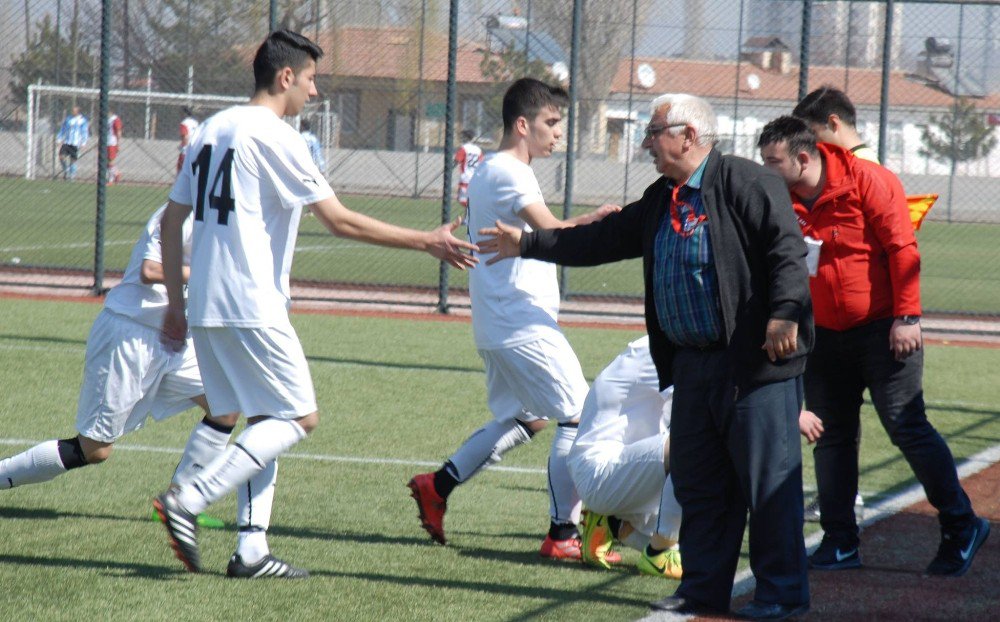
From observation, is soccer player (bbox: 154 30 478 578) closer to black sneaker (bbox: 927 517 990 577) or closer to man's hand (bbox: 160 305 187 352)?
man's hand (bbox: 160 305 187 352)

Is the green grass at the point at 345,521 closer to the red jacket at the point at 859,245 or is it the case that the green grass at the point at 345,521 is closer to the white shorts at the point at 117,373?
the white shorts at the point at 117,373

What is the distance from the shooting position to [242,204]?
4629 mm

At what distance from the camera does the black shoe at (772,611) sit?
174 inches

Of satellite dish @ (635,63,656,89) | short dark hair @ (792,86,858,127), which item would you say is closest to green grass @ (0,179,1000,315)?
satellite dish @ (635,63,656,89)

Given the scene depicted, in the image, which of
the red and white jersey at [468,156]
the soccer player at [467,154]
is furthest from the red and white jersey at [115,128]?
the red and white jersey at [468,156]

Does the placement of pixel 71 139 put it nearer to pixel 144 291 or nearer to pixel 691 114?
pixel 144 291

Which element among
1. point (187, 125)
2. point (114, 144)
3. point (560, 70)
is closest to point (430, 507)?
point (560, 70)

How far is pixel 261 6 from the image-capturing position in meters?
17.5

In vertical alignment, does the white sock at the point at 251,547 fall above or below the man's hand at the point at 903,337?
below

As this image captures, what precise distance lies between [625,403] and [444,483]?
85 cm

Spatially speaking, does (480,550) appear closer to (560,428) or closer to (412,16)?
(560,428)

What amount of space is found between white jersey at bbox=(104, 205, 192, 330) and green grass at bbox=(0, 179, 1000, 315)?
31.6 ft

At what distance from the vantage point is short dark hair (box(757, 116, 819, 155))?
4.95 meters

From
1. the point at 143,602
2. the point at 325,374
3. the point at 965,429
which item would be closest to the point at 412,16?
the point at 325,374
